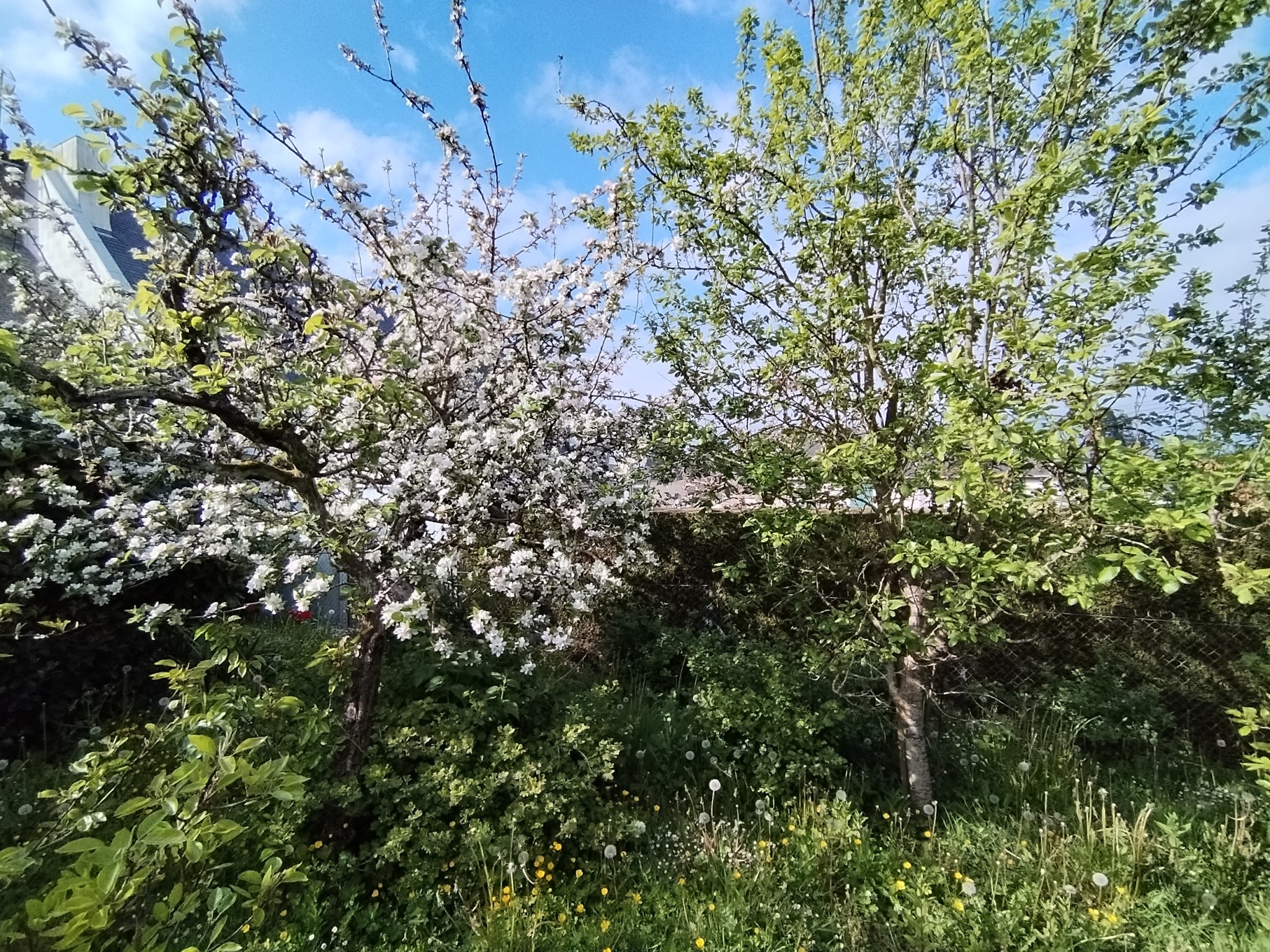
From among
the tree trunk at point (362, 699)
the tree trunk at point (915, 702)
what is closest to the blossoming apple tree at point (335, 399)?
the tree trunk at point (362, 699)

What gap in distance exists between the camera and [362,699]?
3090 mm

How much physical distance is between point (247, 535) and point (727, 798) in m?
2.91

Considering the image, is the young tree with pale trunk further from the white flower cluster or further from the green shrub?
the green shrub

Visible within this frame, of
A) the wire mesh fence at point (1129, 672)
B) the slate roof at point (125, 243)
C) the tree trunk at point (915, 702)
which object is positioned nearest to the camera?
the tree trunk at point (915, 702)

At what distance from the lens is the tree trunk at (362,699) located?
3.04 meters

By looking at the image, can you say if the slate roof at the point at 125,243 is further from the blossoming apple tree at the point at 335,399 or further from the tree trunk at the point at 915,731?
the tree trunk at the point at 915,731

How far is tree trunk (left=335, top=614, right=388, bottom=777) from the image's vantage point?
120 inches

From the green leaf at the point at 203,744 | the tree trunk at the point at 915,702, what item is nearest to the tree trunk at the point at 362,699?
the green leaf at the point at 203,744

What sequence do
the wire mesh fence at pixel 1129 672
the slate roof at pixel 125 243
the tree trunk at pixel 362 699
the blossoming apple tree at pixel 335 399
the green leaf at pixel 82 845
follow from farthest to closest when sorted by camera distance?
the slate roof at pixel 125 243 → the wire mesh fence at pixel 1129 672 → the tree trunk at pixel 362 699 → the blossoming apple tree at pixel 335 399 → the green leaf at pixel 82 845

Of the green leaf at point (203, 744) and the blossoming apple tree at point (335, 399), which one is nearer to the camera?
the green leaf at point (203, 744)

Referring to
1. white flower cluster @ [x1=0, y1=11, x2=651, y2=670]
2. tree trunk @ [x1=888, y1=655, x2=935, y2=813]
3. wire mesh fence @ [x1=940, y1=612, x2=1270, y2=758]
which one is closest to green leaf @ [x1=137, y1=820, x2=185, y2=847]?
white flower cluster @ [x1=0, y1=11, x2=651, y2=670]

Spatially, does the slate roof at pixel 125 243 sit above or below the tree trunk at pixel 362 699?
above

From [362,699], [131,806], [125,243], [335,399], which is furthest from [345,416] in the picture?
[125,243]

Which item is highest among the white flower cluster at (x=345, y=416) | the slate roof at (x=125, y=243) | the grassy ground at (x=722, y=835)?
the slate roof at (x=125, y=243)
